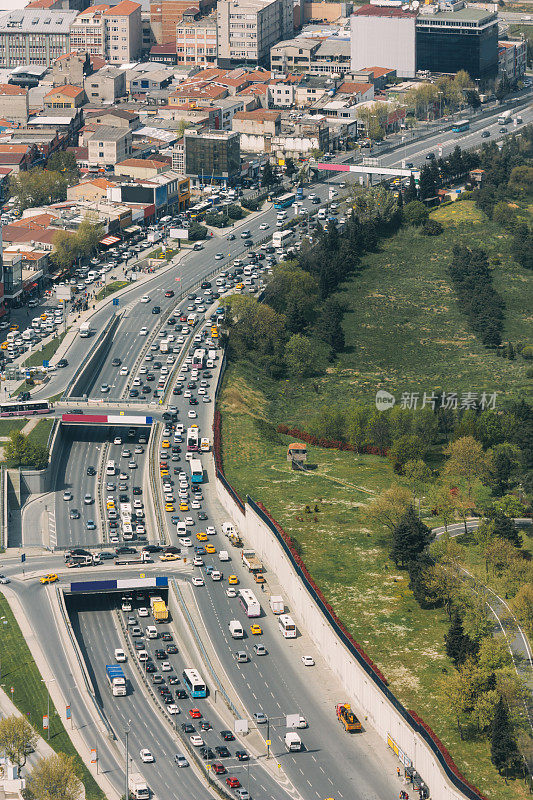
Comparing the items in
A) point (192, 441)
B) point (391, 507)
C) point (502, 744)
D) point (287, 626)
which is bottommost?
point (287, 626)

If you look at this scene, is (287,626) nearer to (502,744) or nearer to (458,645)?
(458,645)

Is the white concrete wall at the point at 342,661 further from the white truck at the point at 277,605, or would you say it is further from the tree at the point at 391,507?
the tree at the point at 391,507

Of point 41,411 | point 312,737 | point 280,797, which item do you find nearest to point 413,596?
point 312,737

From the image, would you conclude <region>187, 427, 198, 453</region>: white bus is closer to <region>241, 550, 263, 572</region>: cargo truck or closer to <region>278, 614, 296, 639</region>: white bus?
<region>241, 550, 263, 572</region>: cargo truck

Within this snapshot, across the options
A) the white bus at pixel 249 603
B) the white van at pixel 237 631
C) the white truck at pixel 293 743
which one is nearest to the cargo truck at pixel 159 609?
the white bus at pixel 249 603

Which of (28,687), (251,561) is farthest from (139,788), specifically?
(251,561)

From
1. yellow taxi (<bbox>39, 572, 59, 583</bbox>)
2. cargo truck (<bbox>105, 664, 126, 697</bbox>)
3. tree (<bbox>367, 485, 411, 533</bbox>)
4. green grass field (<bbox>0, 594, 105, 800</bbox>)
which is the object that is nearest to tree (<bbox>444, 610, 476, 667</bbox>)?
tree (<bbox>367, 485, 411, 533</bbox>)
